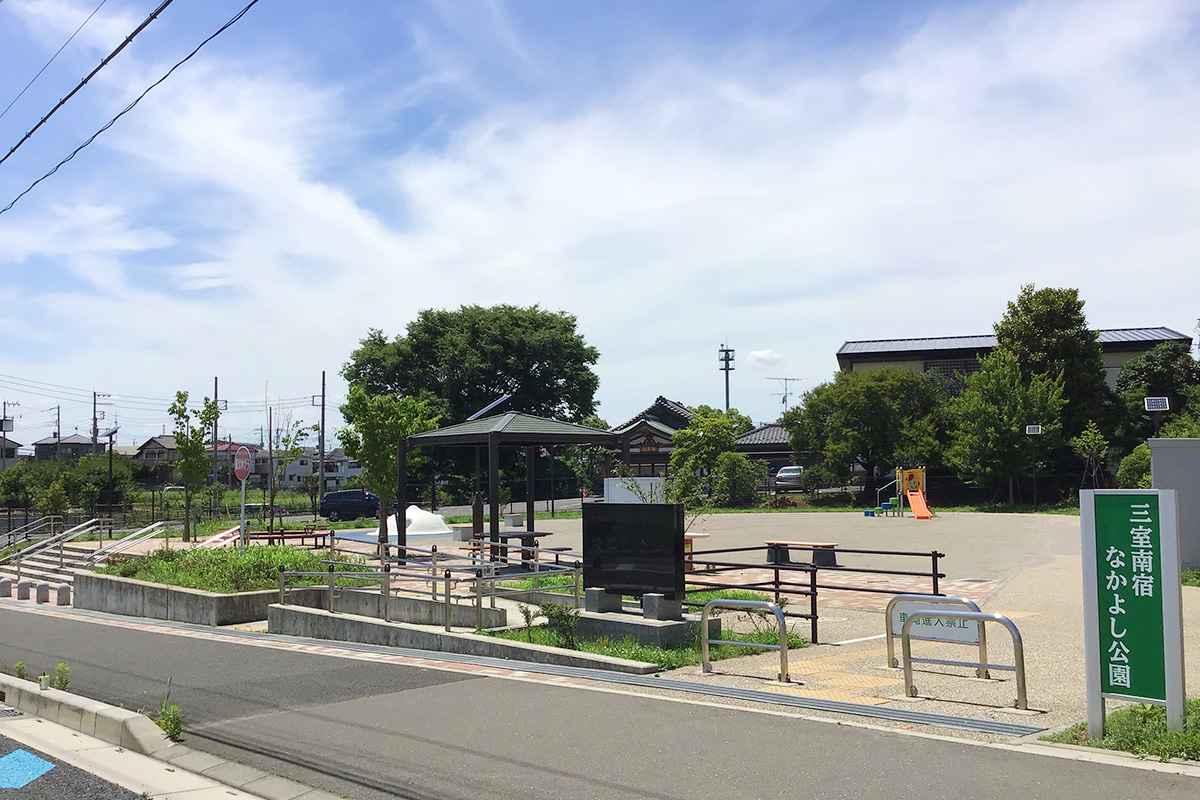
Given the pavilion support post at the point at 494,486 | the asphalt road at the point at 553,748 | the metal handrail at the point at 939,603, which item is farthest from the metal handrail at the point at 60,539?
the metal handrail at the point at 939,603

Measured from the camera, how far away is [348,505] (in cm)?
4572

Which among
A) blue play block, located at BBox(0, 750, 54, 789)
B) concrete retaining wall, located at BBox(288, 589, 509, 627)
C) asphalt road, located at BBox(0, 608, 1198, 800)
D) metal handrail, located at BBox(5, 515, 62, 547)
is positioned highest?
asphalt road, located at BBox(0, 608, 1198, 800)

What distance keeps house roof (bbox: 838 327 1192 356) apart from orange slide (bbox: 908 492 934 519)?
2265 centimetres

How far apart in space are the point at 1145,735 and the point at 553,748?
3817 millimetres

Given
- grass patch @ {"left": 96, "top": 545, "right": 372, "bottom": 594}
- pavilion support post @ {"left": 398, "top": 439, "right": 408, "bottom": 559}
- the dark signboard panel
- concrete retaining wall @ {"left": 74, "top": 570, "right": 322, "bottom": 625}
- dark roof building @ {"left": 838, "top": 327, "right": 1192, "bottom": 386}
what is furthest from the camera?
dark roof building @ {"left": 838, "top": 327, "right": 1192, "bottom": 386}

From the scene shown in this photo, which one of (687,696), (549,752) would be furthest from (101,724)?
(687,696)

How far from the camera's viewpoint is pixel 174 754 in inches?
274

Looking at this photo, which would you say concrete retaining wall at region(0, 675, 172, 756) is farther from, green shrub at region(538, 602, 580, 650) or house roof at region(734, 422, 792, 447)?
house roof at region(734, 422, 792, 447)

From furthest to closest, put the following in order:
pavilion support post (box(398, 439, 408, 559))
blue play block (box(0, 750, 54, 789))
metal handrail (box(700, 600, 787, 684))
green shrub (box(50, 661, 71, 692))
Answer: pavilion support post (box(398, 439, 408, 559)) < green shrub (box(50, 661, 71, 692)) < metal handrail (box(700, 600, 787, 684)) < blue play block (box(0, 750, 54, 789))

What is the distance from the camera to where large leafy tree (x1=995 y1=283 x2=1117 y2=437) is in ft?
142

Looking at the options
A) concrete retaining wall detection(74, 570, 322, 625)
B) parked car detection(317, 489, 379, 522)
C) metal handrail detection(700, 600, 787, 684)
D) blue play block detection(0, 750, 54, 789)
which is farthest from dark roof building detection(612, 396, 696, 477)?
blue play block detection(0, 750, 54, 789)

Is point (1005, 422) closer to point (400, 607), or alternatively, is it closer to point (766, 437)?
point (766, 437)

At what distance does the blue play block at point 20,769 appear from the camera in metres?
6.38

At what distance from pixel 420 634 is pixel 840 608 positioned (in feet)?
21.4
